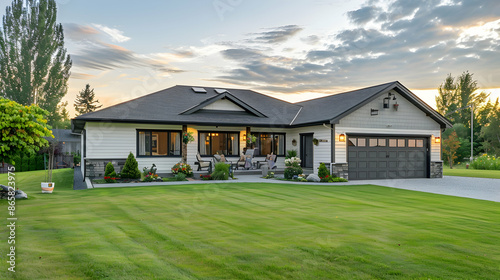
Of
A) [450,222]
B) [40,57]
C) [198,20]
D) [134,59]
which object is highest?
[40,57]

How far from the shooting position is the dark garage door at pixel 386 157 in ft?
58.7

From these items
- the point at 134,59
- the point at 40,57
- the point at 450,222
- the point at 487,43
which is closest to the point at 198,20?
the point at 134,59

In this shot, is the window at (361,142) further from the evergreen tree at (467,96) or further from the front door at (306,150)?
the evergreen tree at (467,96)

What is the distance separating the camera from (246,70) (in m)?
24.8

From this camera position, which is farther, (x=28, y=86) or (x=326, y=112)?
(x=28, y=86)

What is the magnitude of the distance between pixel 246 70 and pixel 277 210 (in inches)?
695

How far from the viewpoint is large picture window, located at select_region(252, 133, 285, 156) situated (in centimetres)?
2066

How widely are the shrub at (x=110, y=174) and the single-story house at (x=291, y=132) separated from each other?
1440 millimetres

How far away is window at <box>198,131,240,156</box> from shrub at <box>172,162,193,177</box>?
1784 millimetres

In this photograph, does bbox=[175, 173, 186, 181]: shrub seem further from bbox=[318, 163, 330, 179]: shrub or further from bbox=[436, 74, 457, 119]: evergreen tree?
bbox=[436, 74, 457, 119]: evergreen tree

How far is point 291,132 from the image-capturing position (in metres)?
21.1

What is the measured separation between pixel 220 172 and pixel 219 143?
3.37 m

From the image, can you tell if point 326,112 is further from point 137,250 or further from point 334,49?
point 137,250

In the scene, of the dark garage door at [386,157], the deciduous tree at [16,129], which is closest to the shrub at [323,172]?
the dark garage door at [386,157]
